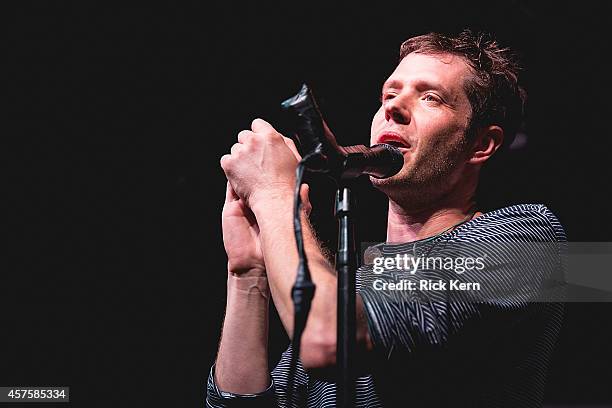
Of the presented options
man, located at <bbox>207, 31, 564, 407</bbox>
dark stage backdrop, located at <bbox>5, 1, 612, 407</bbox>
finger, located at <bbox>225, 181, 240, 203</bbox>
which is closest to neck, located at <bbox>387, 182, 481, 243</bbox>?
man, located at <bbox>207, 31, 564, 407</bbox>

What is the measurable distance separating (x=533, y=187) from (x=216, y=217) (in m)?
1.36

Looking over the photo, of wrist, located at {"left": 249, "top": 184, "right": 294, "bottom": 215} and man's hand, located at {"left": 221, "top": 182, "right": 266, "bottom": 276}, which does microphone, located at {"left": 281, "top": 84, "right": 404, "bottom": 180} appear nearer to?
wrist, located at {"left": 249, "top": 184, "right": 294, "bottom": 215}

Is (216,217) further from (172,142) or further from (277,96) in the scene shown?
(277,96)

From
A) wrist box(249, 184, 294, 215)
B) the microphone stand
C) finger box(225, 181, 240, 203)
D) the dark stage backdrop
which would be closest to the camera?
the microphone stand

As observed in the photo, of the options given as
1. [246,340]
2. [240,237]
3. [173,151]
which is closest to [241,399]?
[246,340]

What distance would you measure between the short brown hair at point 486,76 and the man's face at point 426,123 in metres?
0.04

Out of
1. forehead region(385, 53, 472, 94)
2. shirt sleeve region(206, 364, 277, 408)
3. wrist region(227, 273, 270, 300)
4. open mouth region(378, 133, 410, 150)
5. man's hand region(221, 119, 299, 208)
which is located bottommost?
shirt sleeve region(206, 364, 277, 408)

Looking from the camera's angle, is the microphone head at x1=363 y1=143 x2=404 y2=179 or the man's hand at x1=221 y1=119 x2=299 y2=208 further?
the man's hand at x1=221 y1=119 x2=299 y2=208

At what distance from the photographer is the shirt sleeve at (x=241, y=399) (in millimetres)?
1513

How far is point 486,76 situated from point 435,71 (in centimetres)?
→ 19

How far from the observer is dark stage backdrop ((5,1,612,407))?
258 cm

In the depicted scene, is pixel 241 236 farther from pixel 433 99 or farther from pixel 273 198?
pixel 433 99

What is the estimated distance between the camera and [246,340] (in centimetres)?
153

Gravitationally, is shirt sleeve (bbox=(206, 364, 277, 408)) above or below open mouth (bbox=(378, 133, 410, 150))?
below
